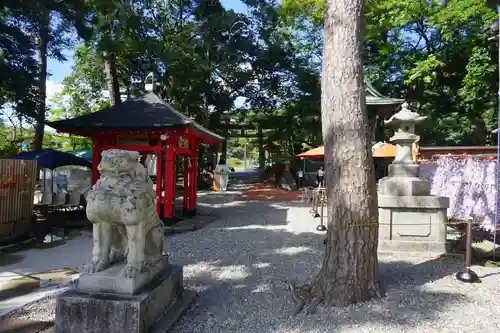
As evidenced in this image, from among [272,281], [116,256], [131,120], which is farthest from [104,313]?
[131,120]

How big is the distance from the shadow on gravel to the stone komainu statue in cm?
97

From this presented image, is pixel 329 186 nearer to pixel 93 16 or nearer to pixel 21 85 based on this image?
pixel 21 85

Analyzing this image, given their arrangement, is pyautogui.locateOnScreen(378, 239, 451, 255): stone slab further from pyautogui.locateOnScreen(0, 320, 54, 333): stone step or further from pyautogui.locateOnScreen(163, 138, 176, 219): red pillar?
pyautogui.locateOnScreen(0, 320, 54, 333): stone step

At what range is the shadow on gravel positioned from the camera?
3557 mm

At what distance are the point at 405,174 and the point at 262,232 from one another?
140 inches

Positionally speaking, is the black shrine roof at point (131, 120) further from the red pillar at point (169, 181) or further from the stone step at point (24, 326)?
the stone step at point (24, 326)

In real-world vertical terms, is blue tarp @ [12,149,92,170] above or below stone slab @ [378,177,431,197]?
above

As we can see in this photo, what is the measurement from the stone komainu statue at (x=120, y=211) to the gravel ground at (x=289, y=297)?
0.96 metres

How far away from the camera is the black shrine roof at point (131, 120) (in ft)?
27.7

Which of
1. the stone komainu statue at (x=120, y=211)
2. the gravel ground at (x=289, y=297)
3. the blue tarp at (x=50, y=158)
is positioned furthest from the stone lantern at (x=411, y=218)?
the blue tarp at (x=50, y=158)

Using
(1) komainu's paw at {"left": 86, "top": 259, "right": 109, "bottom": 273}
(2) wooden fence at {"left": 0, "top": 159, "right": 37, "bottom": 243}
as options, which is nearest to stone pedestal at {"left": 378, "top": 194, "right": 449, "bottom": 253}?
(1) komainu's paw at {"left": 86, "top": 259, "right": 109, "bottom": 273}

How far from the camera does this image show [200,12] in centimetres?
1802

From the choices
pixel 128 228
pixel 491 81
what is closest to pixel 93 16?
pixel 128 228

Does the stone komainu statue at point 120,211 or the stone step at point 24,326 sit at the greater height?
the stone komainu statue at point 120,211
